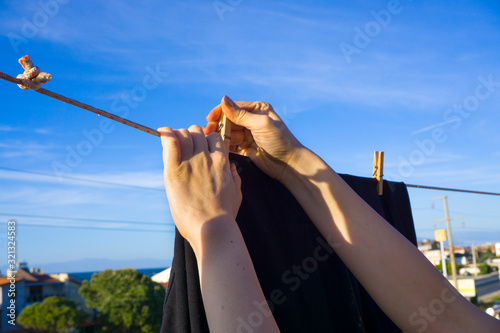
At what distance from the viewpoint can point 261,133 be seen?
1.32 meters

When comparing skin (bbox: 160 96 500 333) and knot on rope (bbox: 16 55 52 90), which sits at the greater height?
knot on rope (bbox: 16 55 52 90)

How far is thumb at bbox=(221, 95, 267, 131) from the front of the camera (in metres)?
1.30

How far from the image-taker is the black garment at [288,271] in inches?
45.8

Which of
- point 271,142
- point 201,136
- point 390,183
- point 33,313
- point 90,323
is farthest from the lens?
point 90,323

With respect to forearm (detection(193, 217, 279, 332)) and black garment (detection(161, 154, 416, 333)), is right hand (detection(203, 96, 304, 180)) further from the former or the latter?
forearm (detection(193, 217, 279, 332))

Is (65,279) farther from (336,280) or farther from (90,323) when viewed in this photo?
(336,280)

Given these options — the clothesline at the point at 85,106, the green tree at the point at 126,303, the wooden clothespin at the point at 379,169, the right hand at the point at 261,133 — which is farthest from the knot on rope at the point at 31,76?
the green tree at the point at 126,303

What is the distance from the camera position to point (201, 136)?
1103mm

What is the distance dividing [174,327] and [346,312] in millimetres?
635

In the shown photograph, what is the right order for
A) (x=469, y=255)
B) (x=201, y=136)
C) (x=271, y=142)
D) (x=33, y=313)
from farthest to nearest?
(x=469, y=255), (x=33, y=313), (x=271, y=142), (x=201, y=136)

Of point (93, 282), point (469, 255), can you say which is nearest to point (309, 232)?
point (93, 282)

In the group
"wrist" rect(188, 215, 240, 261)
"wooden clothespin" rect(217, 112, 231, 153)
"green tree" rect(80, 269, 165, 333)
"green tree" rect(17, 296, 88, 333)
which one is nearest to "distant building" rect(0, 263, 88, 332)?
"green tree" rect(17, 296, 88, 333)

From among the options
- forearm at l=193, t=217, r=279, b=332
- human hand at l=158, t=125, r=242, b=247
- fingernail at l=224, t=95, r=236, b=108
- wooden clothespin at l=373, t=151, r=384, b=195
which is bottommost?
forearm at l=193, t=217, r=279, b=332

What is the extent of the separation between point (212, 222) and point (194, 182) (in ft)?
0.37
